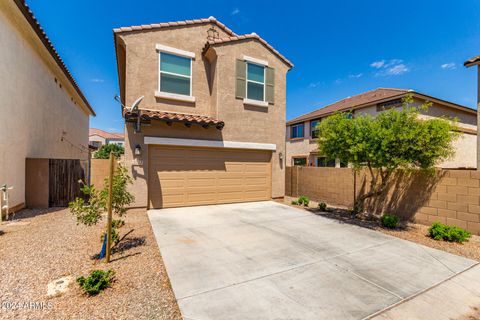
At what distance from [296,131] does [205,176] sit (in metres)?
14.7

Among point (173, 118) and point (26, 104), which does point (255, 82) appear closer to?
point (173, 118)

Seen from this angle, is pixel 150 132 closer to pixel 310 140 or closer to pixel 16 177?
pixel 16 177

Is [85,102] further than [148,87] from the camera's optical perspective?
Yes

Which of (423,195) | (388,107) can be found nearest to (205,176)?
(423,195)

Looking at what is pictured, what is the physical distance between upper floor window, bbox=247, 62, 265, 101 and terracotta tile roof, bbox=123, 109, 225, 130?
2366 mm

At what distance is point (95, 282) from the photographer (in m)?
3.29

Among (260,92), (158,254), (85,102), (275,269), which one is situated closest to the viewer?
(275,269)

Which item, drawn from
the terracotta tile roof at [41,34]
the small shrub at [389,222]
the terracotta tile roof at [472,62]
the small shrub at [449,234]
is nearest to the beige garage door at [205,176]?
the small shrub at [389,222]

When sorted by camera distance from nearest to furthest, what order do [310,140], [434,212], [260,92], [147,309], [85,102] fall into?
[147,309] → [434,212] → [260,92] → [85,102] → [310,140]

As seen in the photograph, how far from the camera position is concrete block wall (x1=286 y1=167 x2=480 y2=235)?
6.57m

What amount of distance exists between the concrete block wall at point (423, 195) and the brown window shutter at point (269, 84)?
191 inches

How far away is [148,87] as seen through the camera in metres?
9.05

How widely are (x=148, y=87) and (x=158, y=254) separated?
6863 millimetres

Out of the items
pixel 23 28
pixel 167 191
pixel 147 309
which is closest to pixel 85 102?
pixel 23 28
